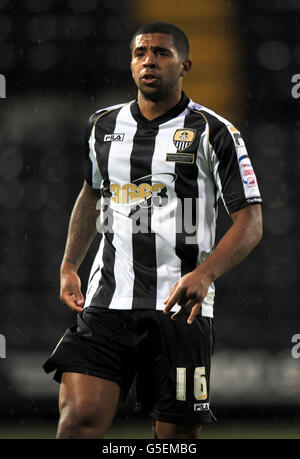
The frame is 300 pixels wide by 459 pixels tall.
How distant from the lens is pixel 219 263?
2949 mm

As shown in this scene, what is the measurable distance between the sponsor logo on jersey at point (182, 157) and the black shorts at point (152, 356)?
566mm

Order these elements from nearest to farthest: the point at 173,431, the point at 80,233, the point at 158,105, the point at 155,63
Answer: the point at 173,431 < the point at 155,63 < the point at 158,105 < the point at 80,233

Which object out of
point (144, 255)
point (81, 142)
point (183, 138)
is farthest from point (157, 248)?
point (81, 142)

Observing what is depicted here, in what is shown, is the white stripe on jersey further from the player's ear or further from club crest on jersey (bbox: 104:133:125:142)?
the player's ear

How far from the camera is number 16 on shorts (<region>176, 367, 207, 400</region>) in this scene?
3129mm

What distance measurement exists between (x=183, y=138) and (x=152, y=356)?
82 cm

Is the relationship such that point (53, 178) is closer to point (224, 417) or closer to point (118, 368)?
point (224, 417)

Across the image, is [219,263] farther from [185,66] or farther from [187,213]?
[185,66]

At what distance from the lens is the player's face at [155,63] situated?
324 cm

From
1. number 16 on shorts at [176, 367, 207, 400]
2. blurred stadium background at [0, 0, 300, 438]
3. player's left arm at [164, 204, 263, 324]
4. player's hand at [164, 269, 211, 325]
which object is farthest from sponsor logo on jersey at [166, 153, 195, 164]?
blurred stadium background at [0, 0, 300, 438]

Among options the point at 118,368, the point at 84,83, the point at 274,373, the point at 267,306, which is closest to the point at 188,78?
the point at 84,83

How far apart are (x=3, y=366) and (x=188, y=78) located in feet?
8.03

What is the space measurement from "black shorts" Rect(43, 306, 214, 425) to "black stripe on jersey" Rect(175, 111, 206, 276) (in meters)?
0.22

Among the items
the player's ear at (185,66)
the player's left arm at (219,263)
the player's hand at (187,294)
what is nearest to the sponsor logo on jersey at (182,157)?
the player's left arm at (219,263)
